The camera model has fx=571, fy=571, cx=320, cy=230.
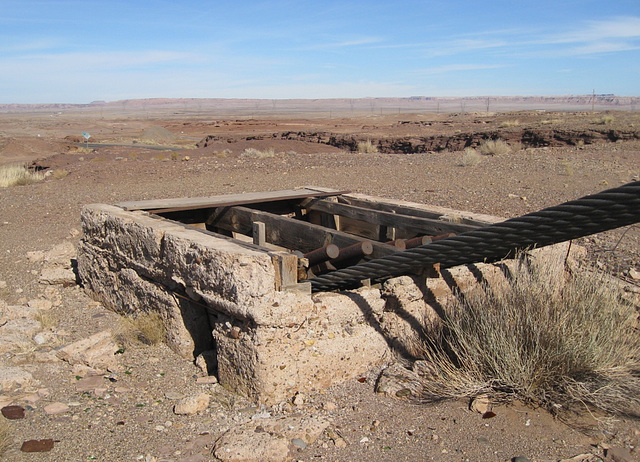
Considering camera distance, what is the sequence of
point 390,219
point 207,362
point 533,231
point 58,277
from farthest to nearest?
point 58,277
point 390,219
point 207,362
point 533,231

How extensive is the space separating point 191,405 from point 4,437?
93 centimetres

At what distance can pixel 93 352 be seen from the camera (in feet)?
12.8

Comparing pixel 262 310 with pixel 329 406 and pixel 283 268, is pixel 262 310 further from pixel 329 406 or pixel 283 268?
pixel 329 406

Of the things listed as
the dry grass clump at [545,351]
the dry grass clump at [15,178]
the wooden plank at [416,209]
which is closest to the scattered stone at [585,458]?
the dry grass clump at [545,351]

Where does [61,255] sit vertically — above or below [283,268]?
below

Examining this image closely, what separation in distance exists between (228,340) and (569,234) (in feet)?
6.71

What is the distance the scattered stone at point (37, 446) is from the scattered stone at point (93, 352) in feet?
3.18

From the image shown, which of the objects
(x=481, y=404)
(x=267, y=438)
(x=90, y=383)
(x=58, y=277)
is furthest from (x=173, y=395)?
(x=58, y=277)

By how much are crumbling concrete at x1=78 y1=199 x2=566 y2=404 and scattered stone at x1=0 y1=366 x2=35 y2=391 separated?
95cm

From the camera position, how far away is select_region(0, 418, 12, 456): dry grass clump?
2758 mm

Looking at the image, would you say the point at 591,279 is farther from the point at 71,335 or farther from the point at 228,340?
the point at 71,335

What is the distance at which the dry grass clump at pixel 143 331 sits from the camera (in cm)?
420

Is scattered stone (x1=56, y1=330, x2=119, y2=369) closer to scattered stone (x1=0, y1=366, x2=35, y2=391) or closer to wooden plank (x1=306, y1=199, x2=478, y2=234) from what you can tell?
scattered stone (x1=0, y1=366, x2=35, y2=391)

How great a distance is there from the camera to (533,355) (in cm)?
305
